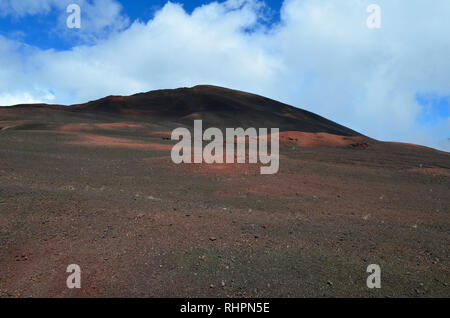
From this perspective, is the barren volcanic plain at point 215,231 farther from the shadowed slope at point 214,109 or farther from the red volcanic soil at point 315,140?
the shadowed slope at point 214,109

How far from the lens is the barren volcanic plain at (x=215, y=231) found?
13.7ft

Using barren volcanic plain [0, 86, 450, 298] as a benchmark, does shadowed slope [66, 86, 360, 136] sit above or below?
above

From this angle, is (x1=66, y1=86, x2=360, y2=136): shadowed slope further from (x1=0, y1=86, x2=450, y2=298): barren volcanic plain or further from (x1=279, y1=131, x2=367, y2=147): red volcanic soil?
(x1=0, y1=86, x2=450, y2=298): barren volcanic plain

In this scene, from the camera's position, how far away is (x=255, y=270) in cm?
452

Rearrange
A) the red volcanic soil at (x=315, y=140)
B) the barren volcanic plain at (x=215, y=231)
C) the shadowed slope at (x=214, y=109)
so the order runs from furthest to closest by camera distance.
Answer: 1. the shadowed slope at (x=214, y=109)
2. the red volcanic soil at (x=315, y=140)
3. the barren volcanic plain at (x=215, y=231)

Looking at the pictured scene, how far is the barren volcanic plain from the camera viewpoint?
4.19 meters

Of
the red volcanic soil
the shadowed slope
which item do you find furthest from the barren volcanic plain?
the shadowed slope

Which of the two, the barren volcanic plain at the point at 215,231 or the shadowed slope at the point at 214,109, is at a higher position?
the shadowed slope at the point at 214,109

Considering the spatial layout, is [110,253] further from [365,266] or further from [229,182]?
[229,182]

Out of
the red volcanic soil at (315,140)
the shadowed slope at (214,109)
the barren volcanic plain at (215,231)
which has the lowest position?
the barren volcanic plain at (215,231)

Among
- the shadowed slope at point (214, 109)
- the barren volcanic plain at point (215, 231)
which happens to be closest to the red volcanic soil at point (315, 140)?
the barren volcanic plain at point (215, 231)

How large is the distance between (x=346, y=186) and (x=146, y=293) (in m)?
10.4
